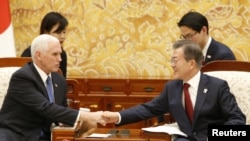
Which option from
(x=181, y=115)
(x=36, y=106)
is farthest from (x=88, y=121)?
(x=181, y=115)

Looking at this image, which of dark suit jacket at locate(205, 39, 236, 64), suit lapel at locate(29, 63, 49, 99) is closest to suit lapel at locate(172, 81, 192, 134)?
dark suit jacket at locate(205, 39, 236, 64)

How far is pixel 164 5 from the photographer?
6.65 meters

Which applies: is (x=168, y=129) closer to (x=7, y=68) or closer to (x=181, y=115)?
(x=181, y=115)

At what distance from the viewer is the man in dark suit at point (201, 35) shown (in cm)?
507

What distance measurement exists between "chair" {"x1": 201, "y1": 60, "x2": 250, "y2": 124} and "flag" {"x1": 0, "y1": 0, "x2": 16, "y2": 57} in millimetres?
2286

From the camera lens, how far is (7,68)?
4961 mm

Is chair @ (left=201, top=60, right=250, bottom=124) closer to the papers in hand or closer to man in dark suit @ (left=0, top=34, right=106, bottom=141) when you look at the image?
the papers in hand

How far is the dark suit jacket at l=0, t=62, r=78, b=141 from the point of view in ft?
13.9

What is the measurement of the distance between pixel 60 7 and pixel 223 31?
1.95 m

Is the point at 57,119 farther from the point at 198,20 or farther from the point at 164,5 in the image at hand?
the point at 164,5

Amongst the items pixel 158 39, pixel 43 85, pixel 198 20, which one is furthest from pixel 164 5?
pixel 43 85

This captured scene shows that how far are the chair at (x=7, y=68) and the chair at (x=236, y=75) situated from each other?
1.59 metres

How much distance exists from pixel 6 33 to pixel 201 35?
222cm

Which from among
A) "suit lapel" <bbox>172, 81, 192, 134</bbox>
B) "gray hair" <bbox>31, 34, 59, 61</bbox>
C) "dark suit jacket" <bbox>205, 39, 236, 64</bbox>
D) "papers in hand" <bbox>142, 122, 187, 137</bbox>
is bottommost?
"papers in hand" <bbox>142, 122, 187, 137</bbox>
